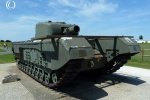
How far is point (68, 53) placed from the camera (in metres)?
9.09

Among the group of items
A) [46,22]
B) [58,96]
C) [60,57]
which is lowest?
[58,96]

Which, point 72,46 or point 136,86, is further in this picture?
point 136,86

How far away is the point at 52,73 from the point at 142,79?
4.60m

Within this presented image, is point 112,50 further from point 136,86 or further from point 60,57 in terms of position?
point 60,57

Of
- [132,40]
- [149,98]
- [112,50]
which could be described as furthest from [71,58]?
[132,40]

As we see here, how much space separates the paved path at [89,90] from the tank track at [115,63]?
423mm

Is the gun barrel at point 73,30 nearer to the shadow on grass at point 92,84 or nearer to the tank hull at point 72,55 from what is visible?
the tank hull at point 72,55

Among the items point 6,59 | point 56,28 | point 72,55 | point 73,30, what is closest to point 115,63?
point 73,30

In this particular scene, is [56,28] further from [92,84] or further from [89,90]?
[89,90]

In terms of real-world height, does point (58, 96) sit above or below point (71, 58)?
below

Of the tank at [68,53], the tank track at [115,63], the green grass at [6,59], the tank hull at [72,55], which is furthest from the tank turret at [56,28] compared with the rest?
the green grass at [6,59]

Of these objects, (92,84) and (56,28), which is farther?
(56,28)

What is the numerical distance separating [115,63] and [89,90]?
2655 millimetres

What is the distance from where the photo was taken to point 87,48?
9.51 metres
